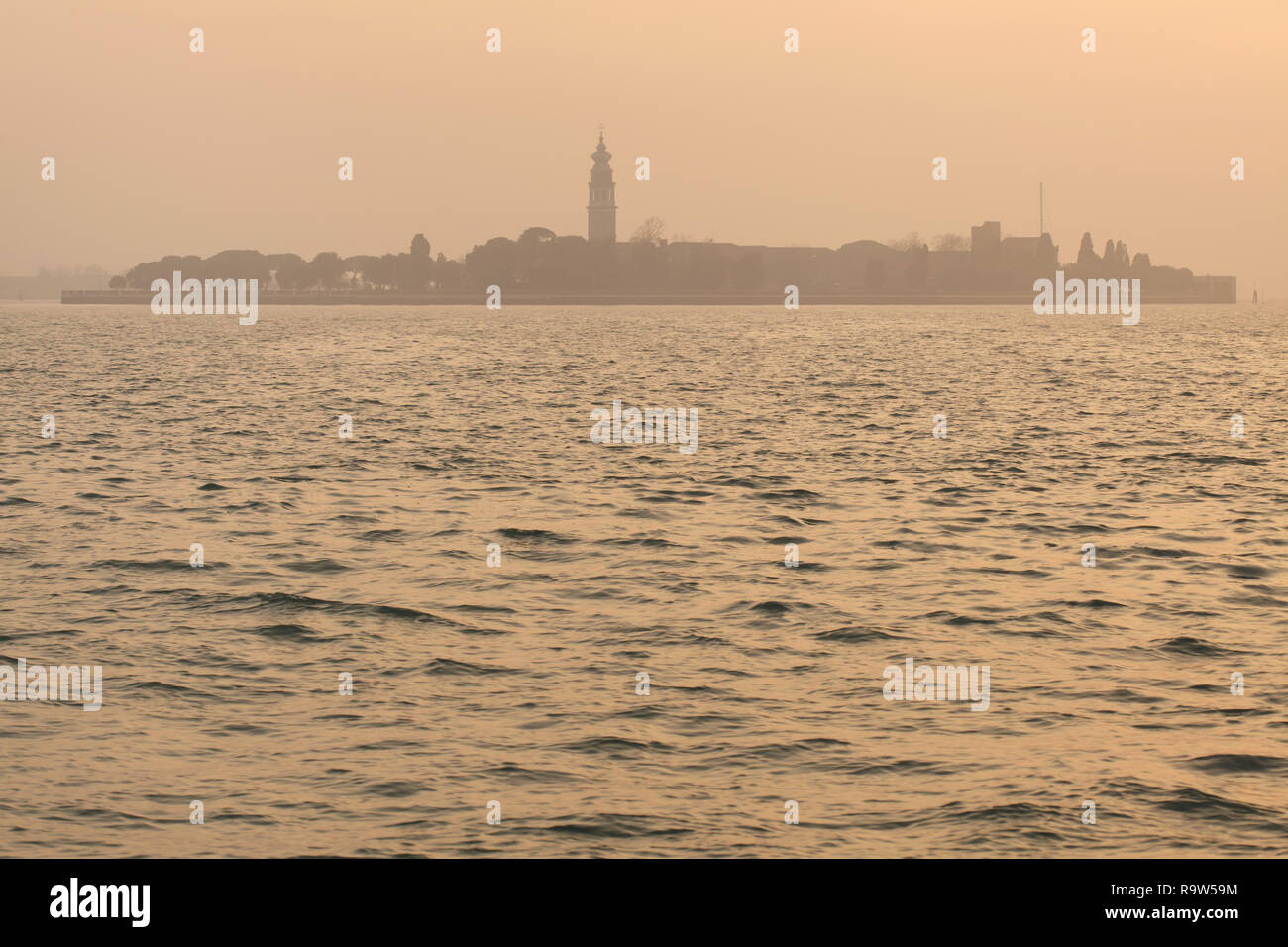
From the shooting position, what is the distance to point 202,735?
1342 cm

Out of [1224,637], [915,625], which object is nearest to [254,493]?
[915,625]

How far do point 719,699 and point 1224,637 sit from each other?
680cm

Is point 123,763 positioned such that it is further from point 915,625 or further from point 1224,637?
point 1224,637

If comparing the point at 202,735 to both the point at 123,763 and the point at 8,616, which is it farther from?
the point at 8,616

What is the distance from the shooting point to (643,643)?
17.1m

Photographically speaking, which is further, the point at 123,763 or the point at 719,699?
the point at 719,699

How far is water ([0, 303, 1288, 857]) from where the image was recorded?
11.4 metres

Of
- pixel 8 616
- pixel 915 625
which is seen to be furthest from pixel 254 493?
pixel 915 625

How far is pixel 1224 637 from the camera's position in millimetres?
17375

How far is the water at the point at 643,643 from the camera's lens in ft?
37.5
